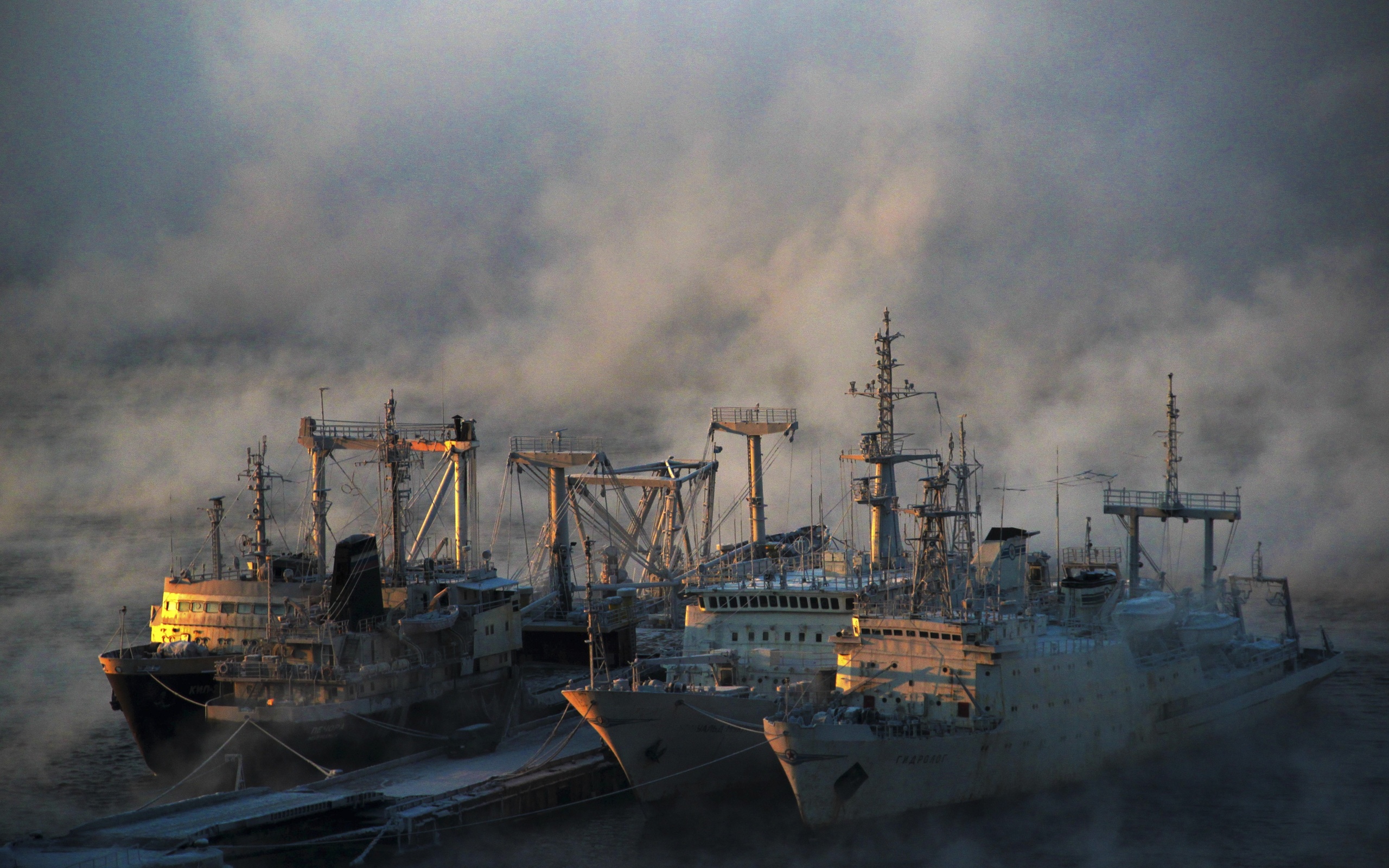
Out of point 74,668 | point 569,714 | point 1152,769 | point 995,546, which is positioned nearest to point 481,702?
point 569,714

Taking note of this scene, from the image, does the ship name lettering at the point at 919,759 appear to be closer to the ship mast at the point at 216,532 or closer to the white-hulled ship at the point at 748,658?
the white-hulled ship at the point at 748,658

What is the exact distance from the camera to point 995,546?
195 ft

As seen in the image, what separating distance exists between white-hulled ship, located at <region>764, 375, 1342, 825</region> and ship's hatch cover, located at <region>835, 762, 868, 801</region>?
53 millimetres

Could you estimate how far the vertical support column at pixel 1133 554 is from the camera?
6278 centimetres

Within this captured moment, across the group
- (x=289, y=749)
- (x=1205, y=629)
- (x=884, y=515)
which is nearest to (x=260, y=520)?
(x=289, y=749)

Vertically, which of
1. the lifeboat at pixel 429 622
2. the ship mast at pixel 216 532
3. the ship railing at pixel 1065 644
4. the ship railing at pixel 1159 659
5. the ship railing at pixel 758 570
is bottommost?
the ship railing at pixel 1159 659

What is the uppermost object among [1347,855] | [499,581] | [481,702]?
[499,581]

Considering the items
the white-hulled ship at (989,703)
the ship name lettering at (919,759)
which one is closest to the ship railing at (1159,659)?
the white-hulled ship at (989,703)

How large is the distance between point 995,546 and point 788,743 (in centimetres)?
1937

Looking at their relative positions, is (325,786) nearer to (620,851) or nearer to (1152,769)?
(620,851)

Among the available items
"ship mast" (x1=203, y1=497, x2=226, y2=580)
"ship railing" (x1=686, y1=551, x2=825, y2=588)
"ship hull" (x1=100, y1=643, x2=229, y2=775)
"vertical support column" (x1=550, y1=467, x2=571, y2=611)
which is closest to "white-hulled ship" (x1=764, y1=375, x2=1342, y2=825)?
"ship railing" (x1=686, y1=551, x2=825, y2=588)

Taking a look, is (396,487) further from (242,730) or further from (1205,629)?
(1205,629)

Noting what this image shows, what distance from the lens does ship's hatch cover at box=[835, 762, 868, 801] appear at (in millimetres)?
44875

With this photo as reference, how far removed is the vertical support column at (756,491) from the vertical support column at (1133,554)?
19466mm
